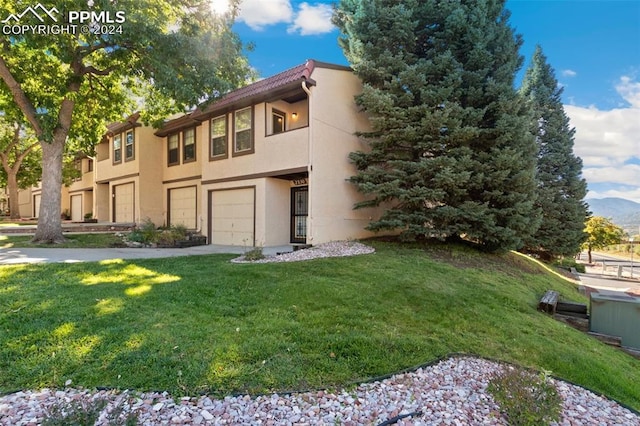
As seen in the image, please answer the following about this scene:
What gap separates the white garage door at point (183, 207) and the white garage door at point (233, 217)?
82.6 inches

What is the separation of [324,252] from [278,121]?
5.54 metres

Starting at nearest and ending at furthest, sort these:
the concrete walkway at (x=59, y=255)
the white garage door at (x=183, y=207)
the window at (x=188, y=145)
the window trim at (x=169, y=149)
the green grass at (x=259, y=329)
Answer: the green grass at (x=259, y=329) → the concrete walkway at (x=59, y=255) → the white garage door at (x=183, y=207) → the window at (x=188, y=145) → the window trim at (x=169, y=149)

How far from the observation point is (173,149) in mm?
16141

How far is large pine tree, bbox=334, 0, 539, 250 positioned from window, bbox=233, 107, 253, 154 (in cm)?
413

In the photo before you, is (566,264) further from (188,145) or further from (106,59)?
(106,59)

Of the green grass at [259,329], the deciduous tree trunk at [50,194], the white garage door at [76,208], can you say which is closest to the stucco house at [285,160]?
the green grass at [259,329]

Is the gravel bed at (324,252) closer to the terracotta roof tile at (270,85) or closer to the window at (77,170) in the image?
the terracotta roof tile at (270,85)

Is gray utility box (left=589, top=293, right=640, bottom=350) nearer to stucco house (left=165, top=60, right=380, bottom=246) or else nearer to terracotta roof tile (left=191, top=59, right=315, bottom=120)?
stucco house (left=165, top=60, right=380, bottom=246)

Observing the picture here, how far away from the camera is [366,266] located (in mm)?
7363

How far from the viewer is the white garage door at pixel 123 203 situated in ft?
54.9

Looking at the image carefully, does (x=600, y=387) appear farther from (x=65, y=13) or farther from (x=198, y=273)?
(x=65, y=13)

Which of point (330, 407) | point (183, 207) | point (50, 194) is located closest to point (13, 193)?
point (183, 207)

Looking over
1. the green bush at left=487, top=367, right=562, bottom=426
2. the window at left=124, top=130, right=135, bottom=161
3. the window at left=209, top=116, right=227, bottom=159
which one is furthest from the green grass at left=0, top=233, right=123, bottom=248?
the green bush at left=487, top=367, right=562, bottom=426

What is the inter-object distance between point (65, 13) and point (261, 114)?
578 cm
